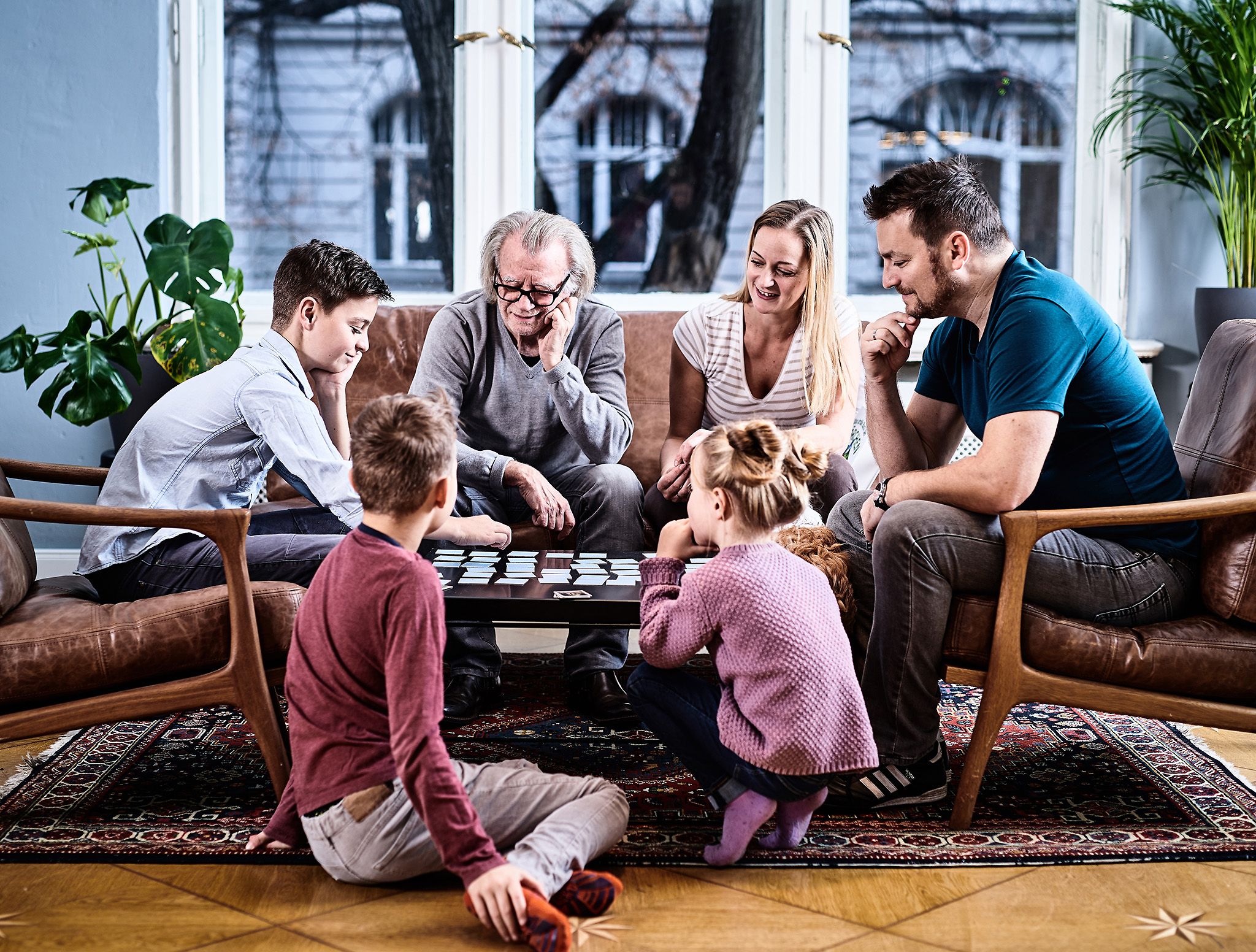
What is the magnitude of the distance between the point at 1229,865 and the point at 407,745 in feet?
4.49

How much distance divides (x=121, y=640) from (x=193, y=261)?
1769 millimetres

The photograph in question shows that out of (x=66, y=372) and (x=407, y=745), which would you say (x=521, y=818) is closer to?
(x=407, y=745)

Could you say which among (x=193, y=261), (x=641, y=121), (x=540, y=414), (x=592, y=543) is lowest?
(x=592, y=543)

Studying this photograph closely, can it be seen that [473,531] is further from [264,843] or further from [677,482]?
[264,843]

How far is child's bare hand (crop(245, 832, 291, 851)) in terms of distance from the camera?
1.87m

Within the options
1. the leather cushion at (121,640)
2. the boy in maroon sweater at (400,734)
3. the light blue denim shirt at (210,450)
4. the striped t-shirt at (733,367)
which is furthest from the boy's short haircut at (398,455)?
the striped t-shirt at (733,367)

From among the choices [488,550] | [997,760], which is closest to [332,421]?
[488,550]

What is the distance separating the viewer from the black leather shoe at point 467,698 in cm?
261

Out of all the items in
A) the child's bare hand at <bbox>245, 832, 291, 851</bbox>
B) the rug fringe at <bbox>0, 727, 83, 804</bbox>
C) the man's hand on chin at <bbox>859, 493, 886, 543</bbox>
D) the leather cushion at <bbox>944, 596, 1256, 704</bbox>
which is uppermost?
the man's hand on chin at <bbox>859, 493, 886, 543</bbox>

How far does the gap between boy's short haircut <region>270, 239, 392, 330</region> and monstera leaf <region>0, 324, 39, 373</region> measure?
4.36 ft

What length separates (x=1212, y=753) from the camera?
2.44 meters

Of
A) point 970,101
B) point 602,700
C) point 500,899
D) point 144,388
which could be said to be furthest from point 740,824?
point 970,101

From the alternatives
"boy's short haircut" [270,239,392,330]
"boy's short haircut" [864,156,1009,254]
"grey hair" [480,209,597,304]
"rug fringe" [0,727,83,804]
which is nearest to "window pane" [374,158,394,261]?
"grey hair" [480,209,597,304]

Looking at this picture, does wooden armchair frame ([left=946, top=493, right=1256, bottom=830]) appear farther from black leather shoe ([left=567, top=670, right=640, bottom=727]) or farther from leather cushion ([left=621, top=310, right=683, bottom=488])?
leather cushion ([left=621, top=310, right=683, bottom=488])
